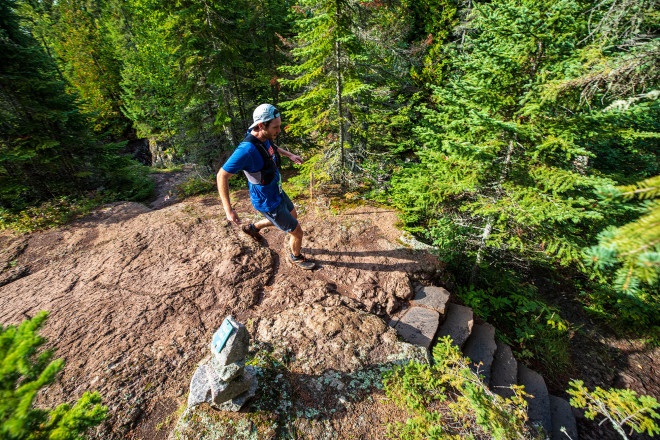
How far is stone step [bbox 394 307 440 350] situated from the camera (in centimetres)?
412

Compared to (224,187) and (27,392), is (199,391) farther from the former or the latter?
(224,187)

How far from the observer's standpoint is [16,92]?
Answer: 812cm

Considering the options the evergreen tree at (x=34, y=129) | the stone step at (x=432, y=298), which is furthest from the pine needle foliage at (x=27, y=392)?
the evergreen tree at (x=34, y=129)

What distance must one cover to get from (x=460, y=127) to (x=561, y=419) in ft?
19.7

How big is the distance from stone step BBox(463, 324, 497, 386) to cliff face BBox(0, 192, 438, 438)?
4.77 feet

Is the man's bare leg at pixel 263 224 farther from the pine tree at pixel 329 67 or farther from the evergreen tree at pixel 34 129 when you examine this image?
the evergreen tree at pixel 34 129

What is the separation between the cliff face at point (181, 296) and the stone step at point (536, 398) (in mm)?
2697

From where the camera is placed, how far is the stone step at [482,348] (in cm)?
457

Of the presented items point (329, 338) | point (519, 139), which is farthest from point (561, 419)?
point (519, 139)

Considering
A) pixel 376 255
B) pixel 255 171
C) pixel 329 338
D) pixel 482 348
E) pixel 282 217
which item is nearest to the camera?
pixel 329 338

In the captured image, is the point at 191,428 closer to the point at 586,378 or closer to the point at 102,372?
the point at 102,372

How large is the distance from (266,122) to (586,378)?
380 inches

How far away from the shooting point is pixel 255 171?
3.78 meters

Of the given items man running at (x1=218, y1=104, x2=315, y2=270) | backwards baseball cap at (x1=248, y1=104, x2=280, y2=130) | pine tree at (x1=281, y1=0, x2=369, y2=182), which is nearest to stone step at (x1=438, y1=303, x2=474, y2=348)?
man running at (x1=218, y1=104, x2=315, y2=270)
